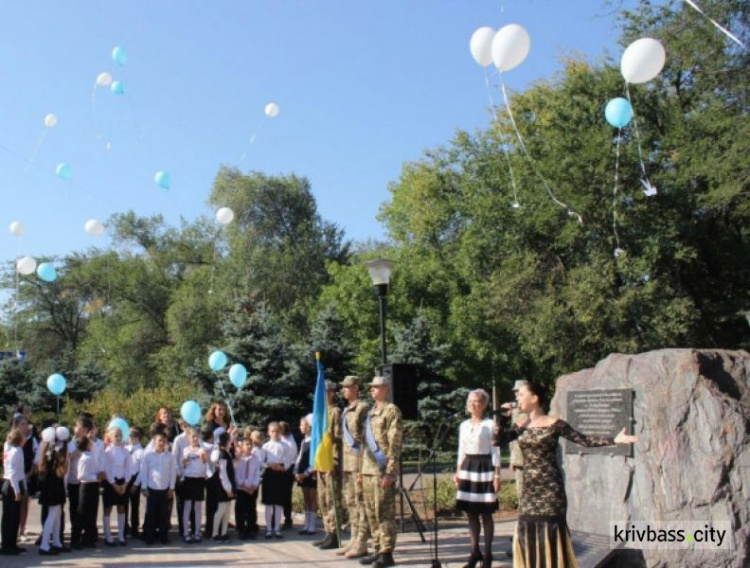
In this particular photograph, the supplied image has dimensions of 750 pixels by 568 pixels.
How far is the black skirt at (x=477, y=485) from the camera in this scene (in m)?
8.43

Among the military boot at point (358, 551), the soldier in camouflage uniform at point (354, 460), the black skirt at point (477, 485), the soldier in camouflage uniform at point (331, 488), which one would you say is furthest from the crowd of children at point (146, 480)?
the black skirt at point (477, 485)

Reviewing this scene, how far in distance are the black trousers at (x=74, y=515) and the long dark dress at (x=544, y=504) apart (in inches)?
286

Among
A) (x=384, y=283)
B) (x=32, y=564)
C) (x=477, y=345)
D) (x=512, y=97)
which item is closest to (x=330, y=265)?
(x=477, y=345)

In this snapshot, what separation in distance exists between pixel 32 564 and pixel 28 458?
1965mm

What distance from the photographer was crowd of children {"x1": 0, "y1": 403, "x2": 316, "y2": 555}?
1079 cm

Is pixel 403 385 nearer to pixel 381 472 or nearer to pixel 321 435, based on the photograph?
pixel 321 435

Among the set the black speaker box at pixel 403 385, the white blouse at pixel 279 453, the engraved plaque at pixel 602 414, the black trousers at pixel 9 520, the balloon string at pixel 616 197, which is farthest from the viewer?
the balloon string at pixel 616 197

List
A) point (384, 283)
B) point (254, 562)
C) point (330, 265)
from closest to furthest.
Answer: point (254, 562) < point (384, 283) < point (330, 265)

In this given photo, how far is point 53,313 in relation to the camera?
51.4 m

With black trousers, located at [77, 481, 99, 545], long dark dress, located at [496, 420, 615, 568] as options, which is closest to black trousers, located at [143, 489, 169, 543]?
black trousers, located at [77, 481, 99, 545]

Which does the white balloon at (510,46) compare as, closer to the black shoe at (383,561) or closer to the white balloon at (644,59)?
the white balloon at (644,59)

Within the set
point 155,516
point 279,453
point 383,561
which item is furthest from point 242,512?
point 383,561

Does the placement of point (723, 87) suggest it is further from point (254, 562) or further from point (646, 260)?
point (254, 562)

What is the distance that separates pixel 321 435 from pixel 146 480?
283cm
